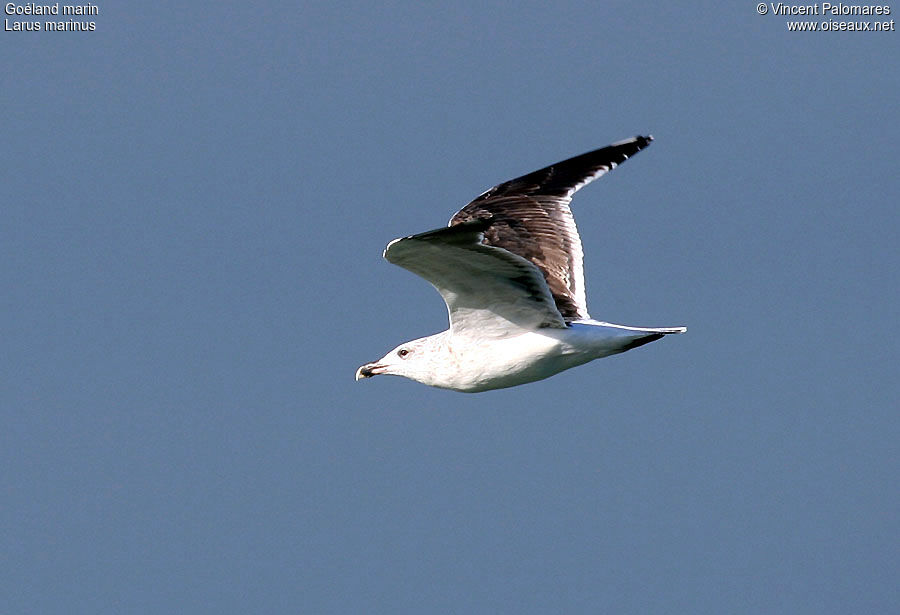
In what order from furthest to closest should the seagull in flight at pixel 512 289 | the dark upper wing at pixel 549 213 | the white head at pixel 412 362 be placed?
the dark upper wing at pixel 549 213 < the white head at pixel 412 362 < the seagull in flight at pixel 512 289

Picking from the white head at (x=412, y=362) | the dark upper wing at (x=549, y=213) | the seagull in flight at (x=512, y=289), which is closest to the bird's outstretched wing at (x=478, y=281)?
the seagull in flight at (x=512, y=289)

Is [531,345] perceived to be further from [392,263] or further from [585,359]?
[392,263]

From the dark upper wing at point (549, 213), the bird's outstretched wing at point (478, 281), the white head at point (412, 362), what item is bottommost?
the white head at point (412, 362)

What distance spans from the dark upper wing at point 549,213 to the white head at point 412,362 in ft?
4.85

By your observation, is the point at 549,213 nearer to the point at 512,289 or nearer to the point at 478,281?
the point at 512,289

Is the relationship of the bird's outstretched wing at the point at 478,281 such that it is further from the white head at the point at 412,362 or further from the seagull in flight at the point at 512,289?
the white head at the point at 412,362

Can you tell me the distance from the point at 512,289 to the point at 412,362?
6.01 feet

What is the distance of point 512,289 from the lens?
13.9 metres

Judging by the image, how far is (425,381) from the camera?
15172 mm

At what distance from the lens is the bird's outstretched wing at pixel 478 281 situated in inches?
482

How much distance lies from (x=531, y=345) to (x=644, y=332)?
1168 millimetres

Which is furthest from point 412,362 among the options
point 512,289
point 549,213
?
point 549,213

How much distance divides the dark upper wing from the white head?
58.3 inches

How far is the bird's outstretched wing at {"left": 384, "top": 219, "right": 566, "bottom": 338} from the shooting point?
40.2ft
